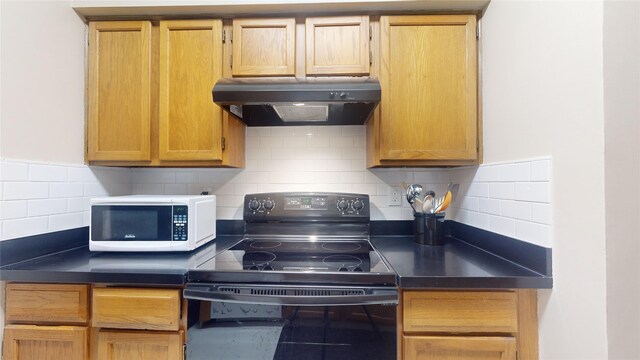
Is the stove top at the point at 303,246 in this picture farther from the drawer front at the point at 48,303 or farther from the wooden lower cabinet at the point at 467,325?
the drawer front at the point at 48,303

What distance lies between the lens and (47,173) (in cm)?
133

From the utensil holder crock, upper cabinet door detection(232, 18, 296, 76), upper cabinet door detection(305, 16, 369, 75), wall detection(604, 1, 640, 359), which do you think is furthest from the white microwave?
wall detection(604, 1, 640, 359)

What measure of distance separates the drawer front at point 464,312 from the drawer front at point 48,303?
4.04 ft

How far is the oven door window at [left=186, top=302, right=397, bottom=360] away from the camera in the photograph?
1059 millimetres

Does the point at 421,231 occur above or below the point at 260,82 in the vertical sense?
below

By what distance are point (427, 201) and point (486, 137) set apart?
42 centimetres

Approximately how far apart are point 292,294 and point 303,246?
499mm

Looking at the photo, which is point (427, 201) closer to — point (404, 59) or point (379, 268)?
point (379, 268)

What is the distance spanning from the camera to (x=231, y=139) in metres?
1.58

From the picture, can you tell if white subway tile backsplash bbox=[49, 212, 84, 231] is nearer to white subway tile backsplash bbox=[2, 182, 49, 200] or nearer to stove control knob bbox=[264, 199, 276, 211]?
white subway tile backsplash bbox=[2, 182, 49, 200]

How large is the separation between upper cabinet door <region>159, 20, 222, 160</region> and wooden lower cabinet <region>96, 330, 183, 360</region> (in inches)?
31.8

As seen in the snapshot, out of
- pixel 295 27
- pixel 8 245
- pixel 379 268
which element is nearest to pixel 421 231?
pixel 379 268

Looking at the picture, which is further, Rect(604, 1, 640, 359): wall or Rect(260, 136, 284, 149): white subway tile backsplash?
Rect(260, 136, 284, 149): white subway tile backsplash

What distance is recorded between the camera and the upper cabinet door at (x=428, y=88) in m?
1.45
